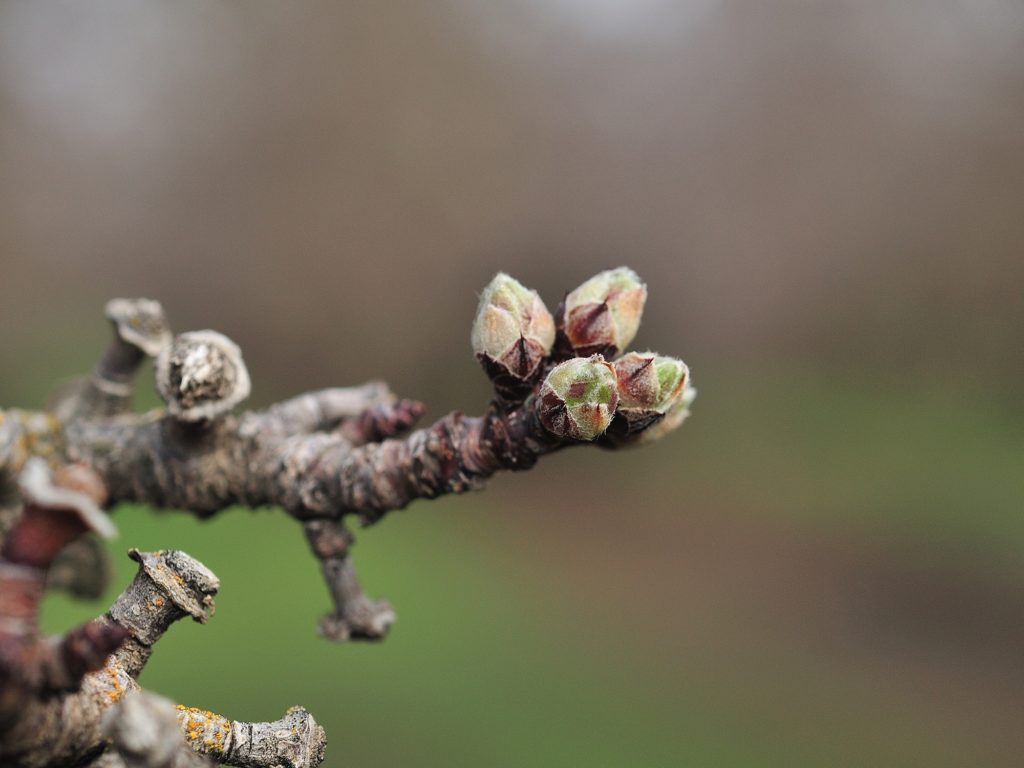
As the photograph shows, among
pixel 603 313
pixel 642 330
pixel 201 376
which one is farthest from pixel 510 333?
pixel 642 330

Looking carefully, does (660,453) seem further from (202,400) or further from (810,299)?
(202,400)

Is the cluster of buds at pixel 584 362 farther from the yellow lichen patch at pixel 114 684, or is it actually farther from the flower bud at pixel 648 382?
the yellow lichen patch at pixel 114 684

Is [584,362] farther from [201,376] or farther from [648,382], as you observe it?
[201,376]

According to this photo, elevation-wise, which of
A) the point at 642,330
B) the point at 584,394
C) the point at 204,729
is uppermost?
the point at 642,330

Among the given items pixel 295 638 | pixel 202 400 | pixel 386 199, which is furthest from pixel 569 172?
pixel 202 400

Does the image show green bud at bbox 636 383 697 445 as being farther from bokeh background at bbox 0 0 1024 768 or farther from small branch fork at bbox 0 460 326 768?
bokeh background at bbox 0 0 1024 768

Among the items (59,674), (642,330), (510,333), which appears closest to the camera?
(59,674)

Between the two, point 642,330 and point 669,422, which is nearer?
point 669,422
